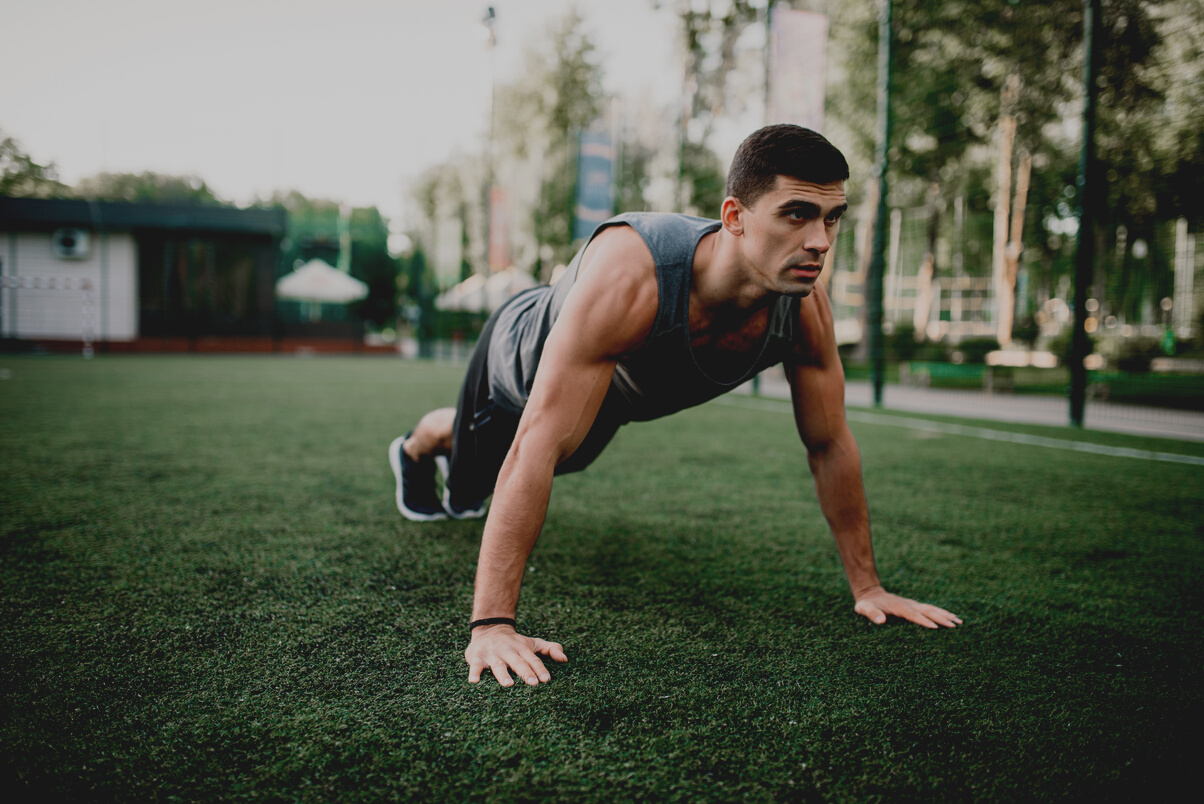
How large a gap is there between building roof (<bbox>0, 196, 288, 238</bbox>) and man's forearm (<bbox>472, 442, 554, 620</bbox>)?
64.3ft

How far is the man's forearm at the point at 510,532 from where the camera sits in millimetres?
1610

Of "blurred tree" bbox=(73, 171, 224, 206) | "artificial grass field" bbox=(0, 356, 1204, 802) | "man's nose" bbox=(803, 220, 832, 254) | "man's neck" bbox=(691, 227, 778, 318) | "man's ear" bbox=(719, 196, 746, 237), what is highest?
"blurred tree" bbox=(73, 171, 224, 206)

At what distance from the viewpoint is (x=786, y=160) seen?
162 centimetres

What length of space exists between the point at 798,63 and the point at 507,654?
9.17m

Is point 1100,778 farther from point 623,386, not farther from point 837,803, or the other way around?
point 623,386

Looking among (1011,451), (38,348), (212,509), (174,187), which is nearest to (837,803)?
(212,509)

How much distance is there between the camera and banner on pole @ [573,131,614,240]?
13.5 m

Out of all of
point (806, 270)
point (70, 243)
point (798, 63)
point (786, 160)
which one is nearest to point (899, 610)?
point (806, 270)

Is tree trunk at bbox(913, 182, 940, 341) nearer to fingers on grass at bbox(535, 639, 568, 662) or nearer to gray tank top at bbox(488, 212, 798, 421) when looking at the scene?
gray tank top at bbox(488, 212, 798, 421)

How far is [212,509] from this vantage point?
2.98m

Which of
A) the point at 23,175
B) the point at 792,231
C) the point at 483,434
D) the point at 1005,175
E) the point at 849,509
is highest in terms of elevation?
the point at 23,175

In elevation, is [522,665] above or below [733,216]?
below

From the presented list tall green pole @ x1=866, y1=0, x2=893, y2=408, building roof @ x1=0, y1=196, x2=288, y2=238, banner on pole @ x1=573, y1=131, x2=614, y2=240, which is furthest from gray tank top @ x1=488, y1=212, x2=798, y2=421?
building roof @ x1=0, y1=196, x2=288, y2=238

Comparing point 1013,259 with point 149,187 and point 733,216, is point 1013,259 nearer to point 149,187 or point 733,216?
point 733,216
